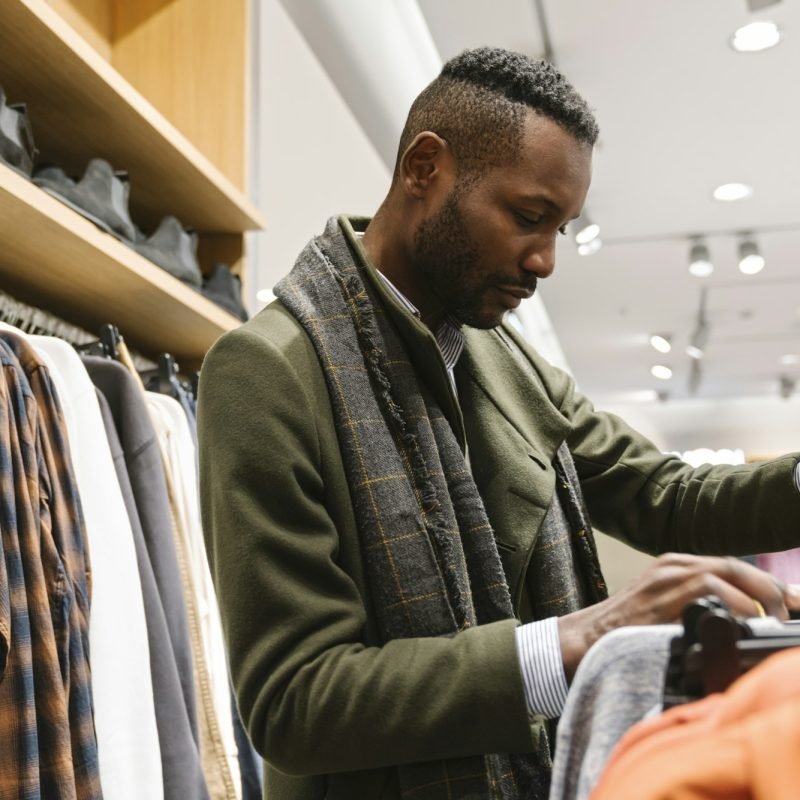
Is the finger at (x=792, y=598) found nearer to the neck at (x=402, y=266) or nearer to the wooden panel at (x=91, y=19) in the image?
the neck at (x=402, y=266)

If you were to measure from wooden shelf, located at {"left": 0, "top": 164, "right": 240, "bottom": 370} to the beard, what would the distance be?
0.60 m

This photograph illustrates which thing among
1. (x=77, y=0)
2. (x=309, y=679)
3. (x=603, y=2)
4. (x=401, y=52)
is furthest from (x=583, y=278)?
(x=309, y=679)

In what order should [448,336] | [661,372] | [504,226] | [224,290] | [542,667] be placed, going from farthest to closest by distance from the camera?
[661,372] < [224,290] < [448,336] < [504,226] < [542,667]

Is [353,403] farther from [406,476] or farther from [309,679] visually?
[309,679]

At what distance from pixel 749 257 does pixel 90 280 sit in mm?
4320

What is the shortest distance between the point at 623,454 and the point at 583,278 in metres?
4.91

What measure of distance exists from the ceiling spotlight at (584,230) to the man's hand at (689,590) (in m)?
3.94

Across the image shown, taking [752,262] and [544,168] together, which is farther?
[752,262]

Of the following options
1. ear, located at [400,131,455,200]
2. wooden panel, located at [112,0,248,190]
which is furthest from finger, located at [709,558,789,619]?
wooden panel, located at [112,0,248,190]

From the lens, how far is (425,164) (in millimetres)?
1135

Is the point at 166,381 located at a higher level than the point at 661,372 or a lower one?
lower

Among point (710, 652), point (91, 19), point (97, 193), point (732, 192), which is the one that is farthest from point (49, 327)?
point (732, 192)

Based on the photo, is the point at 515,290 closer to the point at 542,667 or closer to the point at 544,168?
the point at 544,168

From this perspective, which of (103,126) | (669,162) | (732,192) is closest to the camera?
(103,126)
